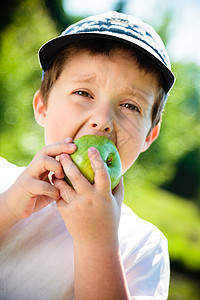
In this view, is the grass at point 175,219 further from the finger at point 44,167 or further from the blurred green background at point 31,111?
the finger at point 44,167

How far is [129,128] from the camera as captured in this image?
1285 mm

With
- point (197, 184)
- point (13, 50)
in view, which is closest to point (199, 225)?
point (197, 184)

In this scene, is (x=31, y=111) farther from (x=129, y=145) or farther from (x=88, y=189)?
(x=88, y=189)

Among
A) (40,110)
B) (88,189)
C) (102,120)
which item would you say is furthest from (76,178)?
(40,110)

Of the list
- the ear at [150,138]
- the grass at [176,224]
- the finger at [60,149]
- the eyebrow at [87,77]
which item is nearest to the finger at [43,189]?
the finger at [60,149]

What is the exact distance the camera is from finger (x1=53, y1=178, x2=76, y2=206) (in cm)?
102

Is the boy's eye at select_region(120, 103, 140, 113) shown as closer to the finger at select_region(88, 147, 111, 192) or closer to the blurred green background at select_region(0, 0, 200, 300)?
the finger at select_region(88, 147, 111, 192)

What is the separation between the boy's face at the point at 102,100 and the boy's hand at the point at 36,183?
173 millimetres

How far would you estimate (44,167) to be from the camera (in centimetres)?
105

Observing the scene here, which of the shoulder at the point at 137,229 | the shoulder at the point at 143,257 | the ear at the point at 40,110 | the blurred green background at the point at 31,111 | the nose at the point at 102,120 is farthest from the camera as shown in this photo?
the blurred green background at the point at 31,111

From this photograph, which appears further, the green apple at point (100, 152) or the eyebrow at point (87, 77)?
the eyebrow at point (87, 77)

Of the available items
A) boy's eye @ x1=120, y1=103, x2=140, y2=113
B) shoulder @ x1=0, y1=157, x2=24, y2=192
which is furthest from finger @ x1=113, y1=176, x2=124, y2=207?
shoulder @ x1=0, y1=157, x2=24, y2=192

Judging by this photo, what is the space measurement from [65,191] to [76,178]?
0.09 metres

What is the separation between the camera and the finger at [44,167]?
1.03 m
